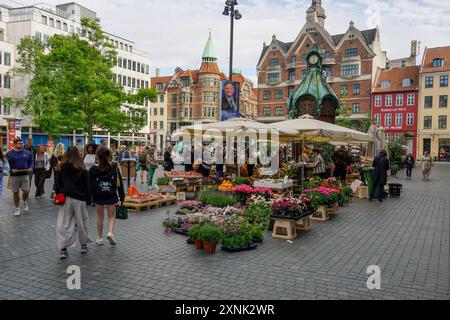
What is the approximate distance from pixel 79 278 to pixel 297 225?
529 centimetres

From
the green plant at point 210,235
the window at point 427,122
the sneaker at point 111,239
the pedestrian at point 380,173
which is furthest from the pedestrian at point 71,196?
the window at point 427,122

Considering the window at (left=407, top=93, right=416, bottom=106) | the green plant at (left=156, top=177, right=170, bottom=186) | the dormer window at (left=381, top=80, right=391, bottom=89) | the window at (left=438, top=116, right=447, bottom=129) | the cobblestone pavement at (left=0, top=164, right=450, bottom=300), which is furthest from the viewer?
the dormer window at (left=381, top=80, right=391, bottom=89)

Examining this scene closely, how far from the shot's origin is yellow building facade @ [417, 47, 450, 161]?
55.9 metres

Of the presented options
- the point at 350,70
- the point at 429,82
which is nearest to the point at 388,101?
the point at 429,82

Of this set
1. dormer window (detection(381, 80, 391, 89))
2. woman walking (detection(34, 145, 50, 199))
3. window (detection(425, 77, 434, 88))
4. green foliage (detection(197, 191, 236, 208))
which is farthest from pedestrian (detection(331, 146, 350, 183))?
window (detection(425, 77, 434, 88))

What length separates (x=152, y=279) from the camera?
5668mm

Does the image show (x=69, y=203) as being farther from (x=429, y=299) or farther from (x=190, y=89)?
(x=190, y=89)

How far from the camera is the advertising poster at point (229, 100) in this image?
50.2 ft

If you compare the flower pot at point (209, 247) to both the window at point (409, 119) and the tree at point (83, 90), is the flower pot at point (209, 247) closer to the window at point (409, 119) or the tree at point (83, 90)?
the tree at point (83, 90)

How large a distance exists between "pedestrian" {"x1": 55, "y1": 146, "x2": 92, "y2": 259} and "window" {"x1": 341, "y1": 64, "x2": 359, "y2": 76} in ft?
194

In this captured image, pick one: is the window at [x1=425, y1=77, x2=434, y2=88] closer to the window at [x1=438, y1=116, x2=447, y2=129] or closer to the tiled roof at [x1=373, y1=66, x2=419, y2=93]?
the tiled roof at [x1=373, y1=66, x2=419, y2=93]

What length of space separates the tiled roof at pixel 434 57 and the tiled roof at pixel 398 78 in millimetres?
1622

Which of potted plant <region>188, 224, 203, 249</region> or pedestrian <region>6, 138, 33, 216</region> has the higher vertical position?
pedestrian <region>6, 138, 33, 216</region>

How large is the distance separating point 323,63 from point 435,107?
55.6 feet
